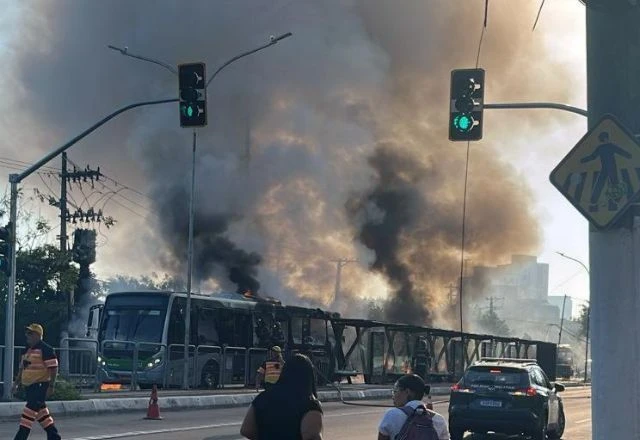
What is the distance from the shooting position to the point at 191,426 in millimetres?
16406

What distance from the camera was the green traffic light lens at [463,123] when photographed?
1600 cm

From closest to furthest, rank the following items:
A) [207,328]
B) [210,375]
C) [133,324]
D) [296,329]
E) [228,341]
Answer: [133,324], [210,375], [207,328], [228,341], [296,329]

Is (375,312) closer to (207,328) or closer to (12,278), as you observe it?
(207,328)

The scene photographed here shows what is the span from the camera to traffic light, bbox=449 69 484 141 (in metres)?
16.0

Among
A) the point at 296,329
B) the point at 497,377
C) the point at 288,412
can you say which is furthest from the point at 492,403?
the point at 296,329

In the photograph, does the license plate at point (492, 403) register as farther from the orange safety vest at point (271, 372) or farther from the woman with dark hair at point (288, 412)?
the woman with dark hair at point (288, 412)

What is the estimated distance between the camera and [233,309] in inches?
1169

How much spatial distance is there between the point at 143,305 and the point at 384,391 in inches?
338

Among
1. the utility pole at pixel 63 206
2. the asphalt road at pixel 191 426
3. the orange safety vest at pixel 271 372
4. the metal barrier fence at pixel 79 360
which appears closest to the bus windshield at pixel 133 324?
the metal barrier fence at pixel 79 360

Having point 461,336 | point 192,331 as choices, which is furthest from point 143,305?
point 461,336

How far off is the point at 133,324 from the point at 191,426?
34.2 ft

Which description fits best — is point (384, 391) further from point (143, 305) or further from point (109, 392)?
point (109, 392)

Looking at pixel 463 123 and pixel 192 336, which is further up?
pixel 463 123

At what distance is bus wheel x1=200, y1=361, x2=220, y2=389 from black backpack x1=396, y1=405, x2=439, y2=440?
22.0m
